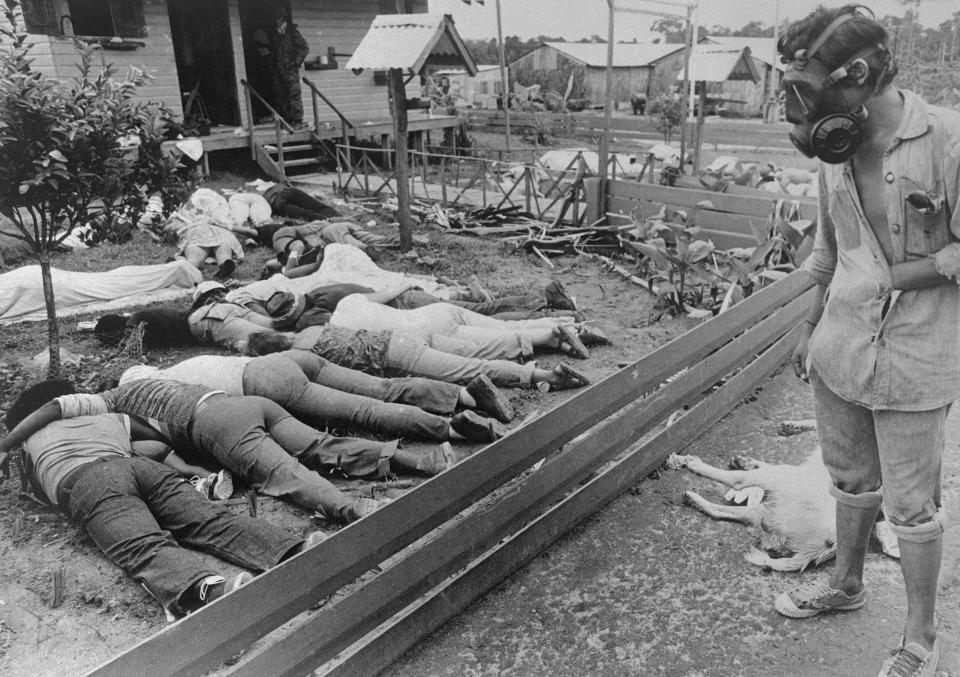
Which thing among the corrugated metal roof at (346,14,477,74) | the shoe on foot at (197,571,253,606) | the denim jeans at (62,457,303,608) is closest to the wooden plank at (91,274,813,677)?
the shoe on foot at (197,571,253,606)

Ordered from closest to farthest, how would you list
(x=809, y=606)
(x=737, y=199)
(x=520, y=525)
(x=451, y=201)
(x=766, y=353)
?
(x=809, y=606) → (x=520, y=525) → (x=766, y=353) → (x=737, y=199) → (x=451, y=201)

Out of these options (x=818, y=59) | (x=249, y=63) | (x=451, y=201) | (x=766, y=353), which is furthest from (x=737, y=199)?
(x=249, y=63)

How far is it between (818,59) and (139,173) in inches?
209

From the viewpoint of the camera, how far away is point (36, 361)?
20.8 feet

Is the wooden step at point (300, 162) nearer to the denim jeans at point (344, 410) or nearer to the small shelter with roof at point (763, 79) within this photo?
the denim jeans at point (344, 410)

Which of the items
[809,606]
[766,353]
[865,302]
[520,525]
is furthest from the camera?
[766,353]

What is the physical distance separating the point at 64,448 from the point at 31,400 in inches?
19.3

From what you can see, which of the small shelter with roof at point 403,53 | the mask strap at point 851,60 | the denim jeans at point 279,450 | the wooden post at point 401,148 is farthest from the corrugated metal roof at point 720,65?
the mask strap at point 851,60

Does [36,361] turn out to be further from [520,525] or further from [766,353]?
[766,353]

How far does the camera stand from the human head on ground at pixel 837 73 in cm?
235

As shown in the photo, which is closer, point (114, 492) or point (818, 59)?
point (818, 59)

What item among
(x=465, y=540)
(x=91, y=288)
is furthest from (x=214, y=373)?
(x=91, y=288)

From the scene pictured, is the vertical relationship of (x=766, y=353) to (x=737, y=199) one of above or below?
below

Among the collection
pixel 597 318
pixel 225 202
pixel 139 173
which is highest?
pixel 139 173
